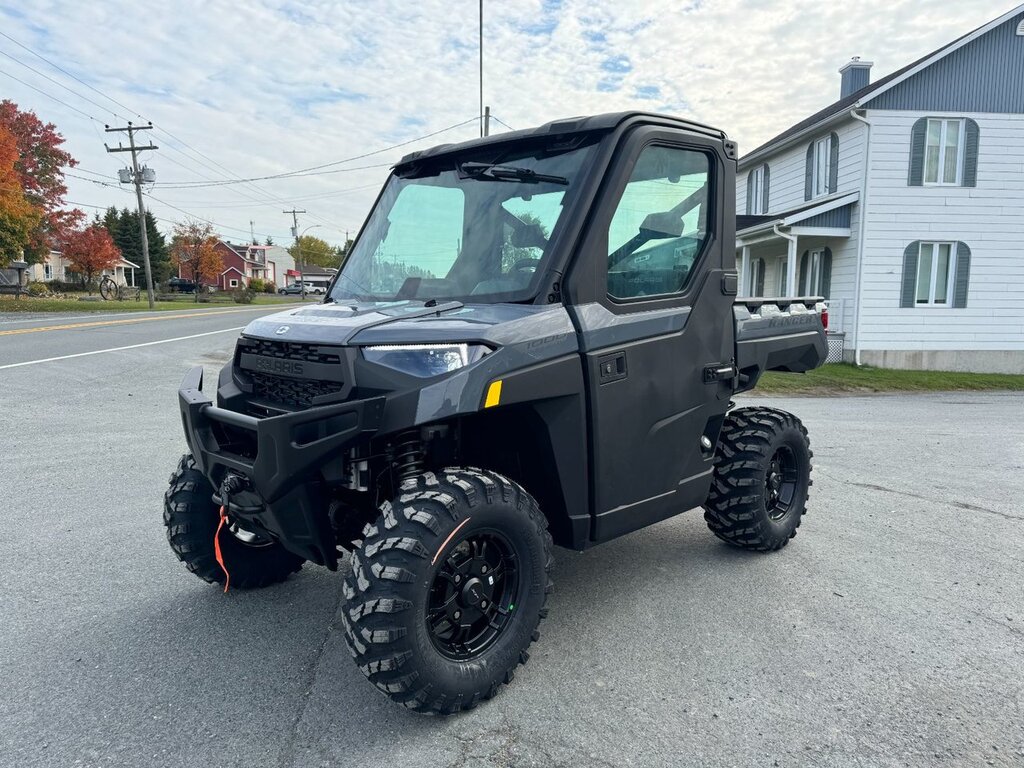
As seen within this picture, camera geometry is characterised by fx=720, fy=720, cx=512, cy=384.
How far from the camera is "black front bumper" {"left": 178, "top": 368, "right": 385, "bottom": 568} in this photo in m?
2.66

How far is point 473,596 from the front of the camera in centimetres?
290

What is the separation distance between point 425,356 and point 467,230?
99 cm

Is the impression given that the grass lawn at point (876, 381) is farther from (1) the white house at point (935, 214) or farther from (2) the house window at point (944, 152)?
(2) the house window at point (944, 152)

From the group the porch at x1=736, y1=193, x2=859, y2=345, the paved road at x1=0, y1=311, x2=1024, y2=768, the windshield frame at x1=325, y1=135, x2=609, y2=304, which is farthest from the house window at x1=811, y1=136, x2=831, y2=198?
the windshield frame at x1=325, y1=135, x2=609, y2=304

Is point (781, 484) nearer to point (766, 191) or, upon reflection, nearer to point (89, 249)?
point (766, 191)

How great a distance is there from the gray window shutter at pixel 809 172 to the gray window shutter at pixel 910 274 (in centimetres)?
356

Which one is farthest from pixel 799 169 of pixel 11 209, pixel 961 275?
pixel 11 209

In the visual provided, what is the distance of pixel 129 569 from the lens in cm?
422

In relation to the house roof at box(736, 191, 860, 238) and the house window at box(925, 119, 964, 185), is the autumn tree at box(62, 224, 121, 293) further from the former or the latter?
the house window at box(925, 119, 964, 185)

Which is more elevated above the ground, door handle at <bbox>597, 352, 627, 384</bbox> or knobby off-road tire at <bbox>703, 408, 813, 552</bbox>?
door handle at <bbox>597, 352, 627, 384</bbox>

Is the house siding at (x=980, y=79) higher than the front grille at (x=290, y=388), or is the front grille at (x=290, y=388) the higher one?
the house siding at (x=980, y=79)

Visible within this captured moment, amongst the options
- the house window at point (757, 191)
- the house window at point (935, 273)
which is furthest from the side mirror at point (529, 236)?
the house window at point (757, 191)

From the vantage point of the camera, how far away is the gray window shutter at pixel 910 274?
58.8 feet

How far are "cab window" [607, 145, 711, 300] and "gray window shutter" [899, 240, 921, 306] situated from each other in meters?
16.8
